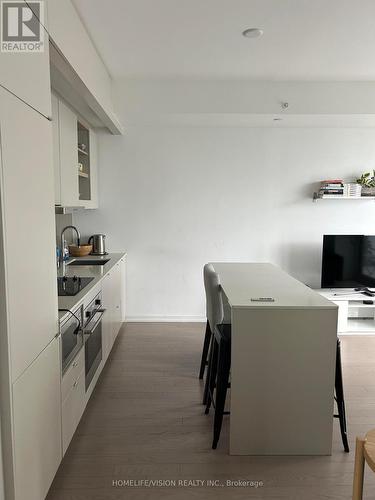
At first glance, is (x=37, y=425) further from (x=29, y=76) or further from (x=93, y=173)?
(x=93, y=173)

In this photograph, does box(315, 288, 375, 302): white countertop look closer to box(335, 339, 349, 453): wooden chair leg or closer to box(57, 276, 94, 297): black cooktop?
box(335, 339, 349, 453): wooden chair leg

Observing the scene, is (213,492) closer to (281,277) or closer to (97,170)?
(281,277)

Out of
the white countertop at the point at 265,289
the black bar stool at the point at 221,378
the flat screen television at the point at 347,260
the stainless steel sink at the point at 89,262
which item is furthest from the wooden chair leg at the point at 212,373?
the flat screen television at the point at 347,260

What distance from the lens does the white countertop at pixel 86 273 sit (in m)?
2.34

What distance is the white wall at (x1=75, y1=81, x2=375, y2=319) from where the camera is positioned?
4773 millimetres

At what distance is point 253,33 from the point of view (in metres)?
2.90

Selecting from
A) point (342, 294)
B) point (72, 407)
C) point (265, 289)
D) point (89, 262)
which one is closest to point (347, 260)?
point (342, 294)

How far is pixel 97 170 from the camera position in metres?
4.73

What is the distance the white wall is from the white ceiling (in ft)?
3.02

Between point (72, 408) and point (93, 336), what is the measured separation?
0.65m

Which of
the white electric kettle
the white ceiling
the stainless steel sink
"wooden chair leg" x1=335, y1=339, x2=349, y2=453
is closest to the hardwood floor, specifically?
"wooden chair leg" x1=335, y1=339, x2=349, y2=453

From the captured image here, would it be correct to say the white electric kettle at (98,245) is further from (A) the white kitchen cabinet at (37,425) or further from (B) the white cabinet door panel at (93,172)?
(A) the white kitchen cabinet at (37,425)

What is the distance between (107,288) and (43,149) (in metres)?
1.88

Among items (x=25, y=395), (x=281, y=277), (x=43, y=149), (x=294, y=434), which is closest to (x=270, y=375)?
(x=294, y=434)
